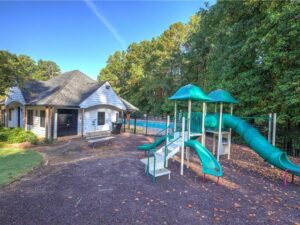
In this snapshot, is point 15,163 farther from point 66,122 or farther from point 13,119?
point 13,119

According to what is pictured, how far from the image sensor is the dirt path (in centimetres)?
355

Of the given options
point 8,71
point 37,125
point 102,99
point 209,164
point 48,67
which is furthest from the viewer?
point 48,67

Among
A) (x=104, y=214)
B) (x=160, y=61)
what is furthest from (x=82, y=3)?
(x=160, y=61)

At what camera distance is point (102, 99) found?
15.3 metres

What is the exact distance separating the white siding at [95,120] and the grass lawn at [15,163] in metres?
5.36

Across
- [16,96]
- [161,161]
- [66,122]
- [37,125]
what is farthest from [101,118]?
[161,161]

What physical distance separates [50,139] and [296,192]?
42.5ft

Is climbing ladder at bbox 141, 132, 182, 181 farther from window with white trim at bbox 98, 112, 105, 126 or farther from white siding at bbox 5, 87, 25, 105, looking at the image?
white siding at bbox 5, 87, 25, 105

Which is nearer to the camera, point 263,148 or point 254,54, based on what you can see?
point 263,148

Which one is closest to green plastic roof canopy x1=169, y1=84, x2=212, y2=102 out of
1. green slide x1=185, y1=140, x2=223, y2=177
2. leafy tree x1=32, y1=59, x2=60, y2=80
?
green slide x1=185, y1=140, x2=223, y2=177

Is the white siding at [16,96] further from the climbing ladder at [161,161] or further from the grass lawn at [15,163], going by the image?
the climbing ladder at [161,161]

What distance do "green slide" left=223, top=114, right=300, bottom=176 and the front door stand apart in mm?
11160

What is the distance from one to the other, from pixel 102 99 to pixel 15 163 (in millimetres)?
8884

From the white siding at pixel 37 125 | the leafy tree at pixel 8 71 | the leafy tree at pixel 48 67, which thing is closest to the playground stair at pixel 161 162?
the leafy tree at pixel 8 71
